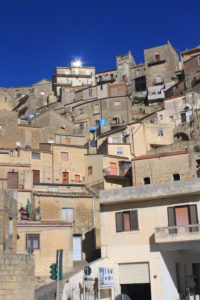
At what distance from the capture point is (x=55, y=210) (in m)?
39.8

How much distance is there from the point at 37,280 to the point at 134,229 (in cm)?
765

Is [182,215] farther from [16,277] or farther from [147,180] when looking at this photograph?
[147,180]

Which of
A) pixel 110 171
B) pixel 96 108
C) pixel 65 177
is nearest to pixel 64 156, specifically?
pixel 65 177

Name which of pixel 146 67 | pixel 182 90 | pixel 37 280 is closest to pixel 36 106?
pixel 146 67

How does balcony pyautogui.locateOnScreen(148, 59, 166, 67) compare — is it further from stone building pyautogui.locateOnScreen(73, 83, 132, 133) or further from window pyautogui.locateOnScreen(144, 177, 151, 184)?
window pyautogui.locateOnScreen(144, 177, 151, 184)

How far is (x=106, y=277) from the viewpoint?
26031 millimetres

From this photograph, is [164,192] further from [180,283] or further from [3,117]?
[3,117]

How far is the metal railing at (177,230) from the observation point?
2589 cm

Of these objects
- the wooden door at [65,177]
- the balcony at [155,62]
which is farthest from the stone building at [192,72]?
the wooden door at [65,177]

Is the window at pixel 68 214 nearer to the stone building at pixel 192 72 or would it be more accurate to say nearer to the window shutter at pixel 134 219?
the window shutter at pixel 134 219

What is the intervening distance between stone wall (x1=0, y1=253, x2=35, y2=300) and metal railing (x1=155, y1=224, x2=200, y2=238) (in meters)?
10.3

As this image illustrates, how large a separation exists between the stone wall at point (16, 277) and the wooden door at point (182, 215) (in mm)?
11564

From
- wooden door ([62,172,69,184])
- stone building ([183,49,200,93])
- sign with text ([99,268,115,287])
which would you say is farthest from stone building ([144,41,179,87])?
sign with text ([99,268,115,287])

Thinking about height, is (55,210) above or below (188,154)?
below
